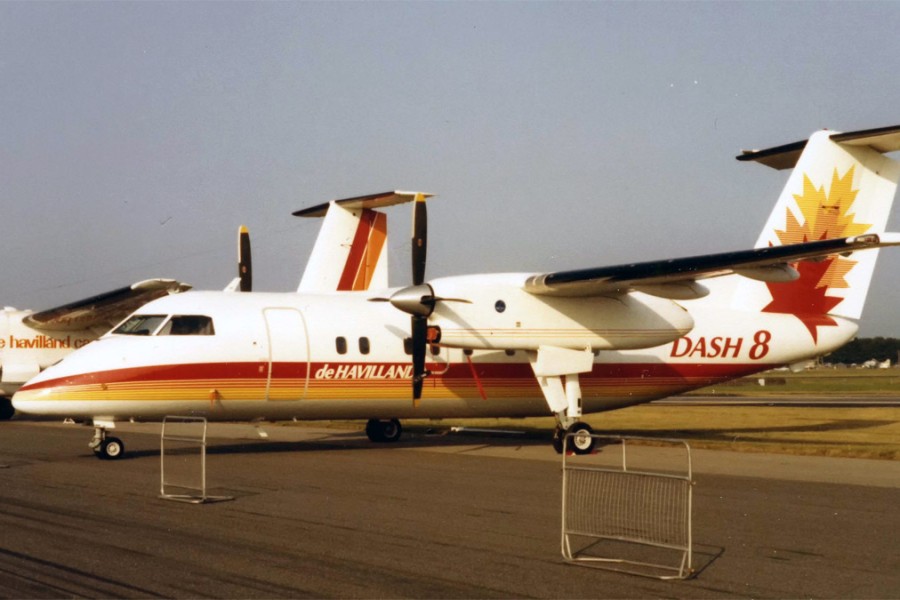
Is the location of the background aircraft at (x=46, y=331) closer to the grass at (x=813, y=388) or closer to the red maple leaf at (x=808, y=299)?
the red maple leaf at (x=808, y=299)

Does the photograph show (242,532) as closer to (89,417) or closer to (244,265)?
(89,417)

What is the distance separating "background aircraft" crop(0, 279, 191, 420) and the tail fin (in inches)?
714

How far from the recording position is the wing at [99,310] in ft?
91.6

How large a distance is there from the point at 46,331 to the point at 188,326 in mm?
15911

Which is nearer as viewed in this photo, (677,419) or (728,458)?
(728,458)

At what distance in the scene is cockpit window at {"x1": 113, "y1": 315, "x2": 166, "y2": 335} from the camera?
58.4ft

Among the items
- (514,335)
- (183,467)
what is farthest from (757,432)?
(183,467)

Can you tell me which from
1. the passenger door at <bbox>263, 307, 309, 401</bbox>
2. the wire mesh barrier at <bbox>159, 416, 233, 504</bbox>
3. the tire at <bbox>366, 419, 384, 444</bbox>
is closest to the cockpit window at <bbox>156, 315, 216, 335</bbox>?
the passenger door at <bbox>263, 307, 309, 401</bbox>

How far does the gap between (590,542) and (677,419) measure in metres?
22.5

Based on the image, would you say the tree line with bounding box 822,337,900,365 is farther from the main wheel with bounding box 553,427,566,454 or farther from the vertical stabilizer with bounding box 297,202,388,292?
the main wheel with bounding box 553,427,566,454

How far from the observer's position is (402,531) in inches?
391

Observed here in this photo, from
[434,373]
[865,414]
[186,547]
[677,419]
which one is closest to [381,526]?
[186,547]

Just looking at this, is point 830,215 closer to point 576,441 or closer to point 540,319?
point 540,319

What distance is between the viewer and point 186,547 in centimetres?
896
